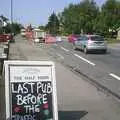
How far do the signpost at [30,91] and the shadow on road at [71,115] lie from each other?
1829 mm

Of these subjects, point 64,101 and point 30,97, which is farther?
point 64,101

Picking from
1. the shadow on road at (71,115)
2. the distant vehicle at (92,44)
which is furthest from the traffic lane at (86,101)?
the distant vehicle at (92,44)

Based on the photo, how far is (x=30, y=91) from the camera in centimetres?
775

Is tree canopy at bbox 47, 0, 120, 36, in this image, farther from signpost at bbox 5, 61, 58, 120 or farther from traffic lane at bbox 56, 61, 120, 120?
signpost at bbox 5, 61, 58, 120

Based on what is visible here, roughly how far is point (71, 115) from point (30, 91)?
8.07 ft

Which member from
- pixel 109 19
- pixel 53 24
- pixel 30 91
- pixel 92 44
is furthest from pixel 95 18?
pixel 30 91

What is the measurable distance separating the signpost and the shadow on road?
1.83 m

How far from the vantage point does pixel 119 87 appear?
1560 cm

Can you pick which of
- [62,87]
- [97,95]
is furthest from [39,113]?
[62,87]

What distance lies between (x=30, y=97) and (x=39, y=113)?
30 centimetres

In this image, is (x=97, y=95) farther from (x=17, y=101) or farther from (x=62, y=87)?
(x=17, y=101)

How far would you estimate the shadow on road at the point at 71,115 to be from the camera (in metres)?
9.67

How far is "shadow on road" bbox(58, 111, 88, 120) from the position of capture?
967cm

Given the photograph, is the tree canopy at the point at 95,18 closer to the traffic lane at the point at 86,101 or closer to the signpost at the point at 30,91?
the traffic lane at the point at 86,101
